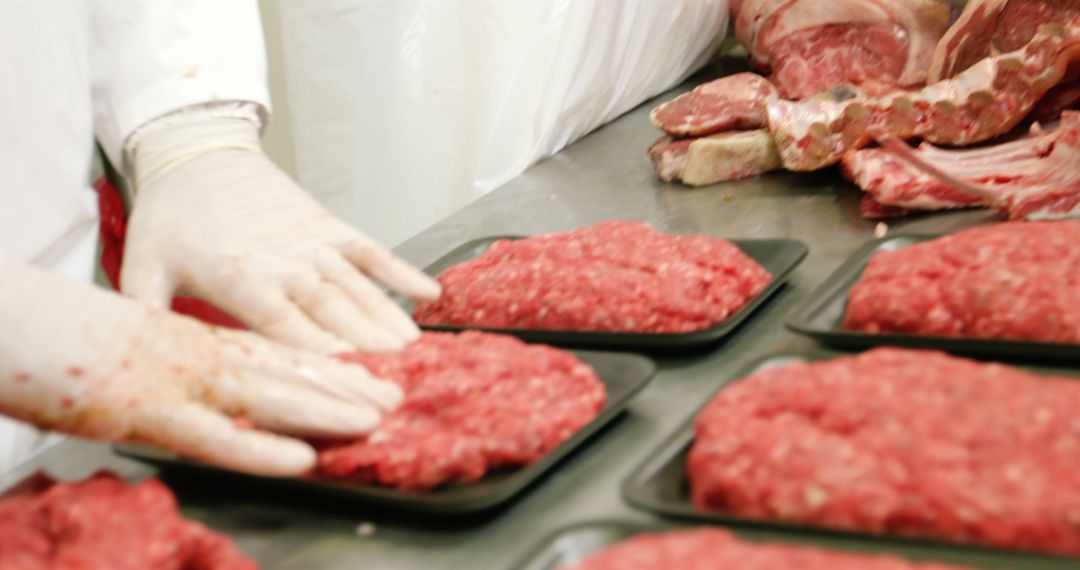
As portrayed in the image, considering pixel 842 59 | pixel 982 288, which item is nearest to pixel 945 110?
pixel 842 59

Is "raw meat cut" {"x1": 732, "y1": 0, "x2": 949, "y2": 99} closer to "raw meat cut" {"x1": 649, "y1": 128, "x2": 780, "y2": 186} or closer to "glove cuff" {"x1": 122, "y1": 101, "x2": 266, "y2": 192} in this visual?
"raw meat cut" {"x1": 649, "y1": 128, "x2": 780, "y2": 186}

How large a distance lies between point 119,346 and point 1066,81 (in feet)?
6.73

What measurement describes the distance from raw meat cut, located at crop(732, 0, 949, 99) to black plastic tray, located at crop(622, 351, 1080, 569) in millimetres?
1566

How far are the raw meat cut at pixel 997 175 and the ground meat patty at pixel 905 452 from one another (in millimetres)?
792

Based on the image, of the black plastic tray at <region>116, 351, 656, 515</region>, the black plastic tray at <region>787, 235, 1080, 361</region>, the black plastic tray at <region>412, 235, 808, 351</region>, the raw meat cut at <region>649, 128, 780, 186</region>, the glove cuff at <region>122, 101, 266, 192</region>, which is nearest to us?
the black plastic tray at <region>116, 351, 656, 515</region>

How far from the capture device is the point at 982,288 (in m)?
1.58

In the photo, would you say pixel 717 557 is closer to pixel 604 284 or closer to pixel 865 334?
pixel 865 334

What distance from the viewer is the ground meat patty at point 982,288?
1523 mm

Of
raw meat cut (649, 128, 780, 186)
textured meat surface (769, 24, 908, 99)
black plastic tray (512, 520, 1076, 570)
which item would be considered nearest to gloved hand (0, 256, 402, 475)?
black plastic tray (512, 520, 1076, 570)

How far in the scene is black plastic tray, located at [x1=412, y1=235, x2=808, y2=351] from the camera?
1681 mm

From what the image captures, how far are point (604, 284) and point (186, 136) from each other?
879 mm

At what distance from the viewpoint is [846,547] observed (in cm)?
109

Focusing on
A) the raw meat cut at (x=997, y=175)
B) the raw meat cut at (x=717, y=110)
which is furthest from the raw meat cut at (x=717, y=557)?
the raw meat cut at (x=717, y=110)

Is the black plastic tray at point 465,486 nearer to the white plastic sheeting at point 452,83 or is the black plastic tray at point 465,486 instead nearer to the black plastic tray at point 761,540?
the black plastic tray at point 761,540
